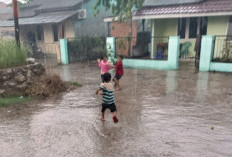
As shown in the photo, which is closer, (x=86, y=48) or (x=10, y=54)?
(x=10, y=54)

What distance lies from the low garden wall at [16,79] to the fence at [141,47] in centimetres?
635

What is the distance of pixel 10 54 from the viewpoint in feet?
25.8

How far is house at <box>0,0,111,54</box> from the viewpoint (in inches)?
756

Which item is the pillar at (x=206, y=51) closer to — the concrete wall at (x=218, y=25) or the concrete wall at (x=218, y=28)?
the concrete wall at (x=218, y=28)

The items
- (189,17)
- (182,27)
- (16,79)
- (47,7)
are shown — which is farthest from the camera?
(47,7)

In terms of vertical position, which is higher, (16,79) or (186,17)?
(186,17)

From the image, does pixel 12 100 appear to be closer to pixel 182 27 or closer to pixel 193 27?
pixel 182 27

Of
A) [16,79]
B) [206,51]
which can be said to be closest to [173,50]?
[206,51]

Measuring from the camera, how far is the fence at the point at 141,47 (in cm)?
1332

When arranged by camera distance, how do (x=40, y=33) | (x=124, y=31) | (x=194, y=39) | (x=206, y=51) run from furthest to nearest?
1. (x=40, y=33)
2. (x=124, y=31)
3. (x=194, y=39)
4. (x=206, y=51)

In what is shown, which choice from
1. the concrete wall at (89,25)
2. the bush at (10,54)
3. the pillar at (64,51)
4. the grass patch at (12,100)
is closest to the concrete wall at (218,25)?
the pillar at (64,51)

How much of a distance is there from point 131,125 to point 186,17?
35.4ft

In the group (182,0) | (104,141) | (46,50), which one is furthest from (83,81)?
(46,50)

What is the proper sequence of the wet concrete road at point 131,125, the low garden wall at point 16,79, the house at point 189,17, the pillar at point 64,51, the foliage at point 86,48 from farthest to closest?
1. the foliage at point 86,48
2. the pillar at point 64,51
3. the house at point 189,17
4. the low garden wall at point 16,79
5. the wet concrete road at point 131,125
